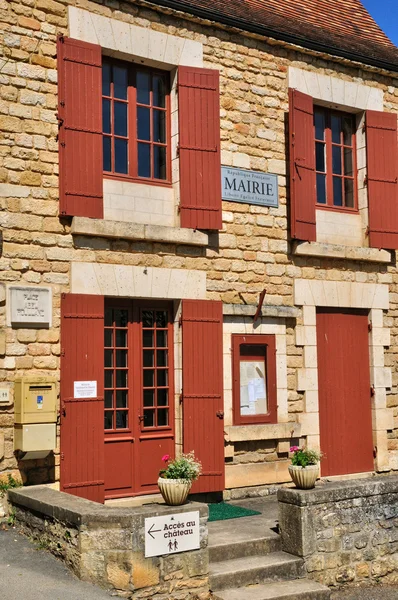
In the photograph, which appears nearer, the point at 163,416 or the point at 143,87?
the point at 163,416

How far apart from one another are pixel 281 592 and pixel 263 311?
11.6ft

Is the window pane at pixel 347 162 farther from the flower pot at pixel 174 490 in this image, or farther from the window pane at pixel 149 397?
the flower pot at pixel 174 490

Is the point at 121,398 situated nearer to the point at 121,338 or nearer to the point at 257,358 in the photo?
the point at 121,338

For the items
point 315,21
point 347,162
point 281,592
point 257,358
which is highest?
point 315,21

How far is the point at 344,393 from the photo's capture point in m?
9.77

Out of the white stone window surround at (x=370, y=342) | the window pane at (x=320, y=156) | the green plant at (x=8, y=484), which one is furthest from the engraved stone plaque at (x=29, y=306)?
the window pane at (x=320, y=156)

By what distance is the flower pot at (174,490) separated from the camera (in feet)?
20.4

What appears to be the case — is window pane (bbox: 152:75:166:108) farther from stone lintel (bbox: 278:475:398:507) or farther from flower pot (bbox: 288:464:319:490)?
stone lintel (bbox: 278:475:398:507)

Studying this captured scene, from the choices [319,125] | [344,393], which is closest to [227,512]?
[344,393]

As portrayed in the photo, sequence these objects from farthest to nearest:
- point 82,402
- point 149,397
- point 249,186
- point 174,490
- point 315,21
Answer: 1. point 315,21
2. point 249,186
3. point 149,397
4. point 82,402
5. point 174,490

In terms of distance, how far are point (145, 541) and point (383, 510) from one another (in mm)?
2652

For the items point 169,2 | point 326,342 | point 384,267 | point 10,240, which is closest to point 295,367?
point 326,342

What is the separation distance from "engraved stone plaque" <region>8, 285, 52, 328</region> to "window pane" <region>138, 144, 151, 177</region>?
1823mm

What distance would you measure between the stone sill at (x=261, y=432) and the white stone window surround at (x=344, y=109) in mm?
2330
